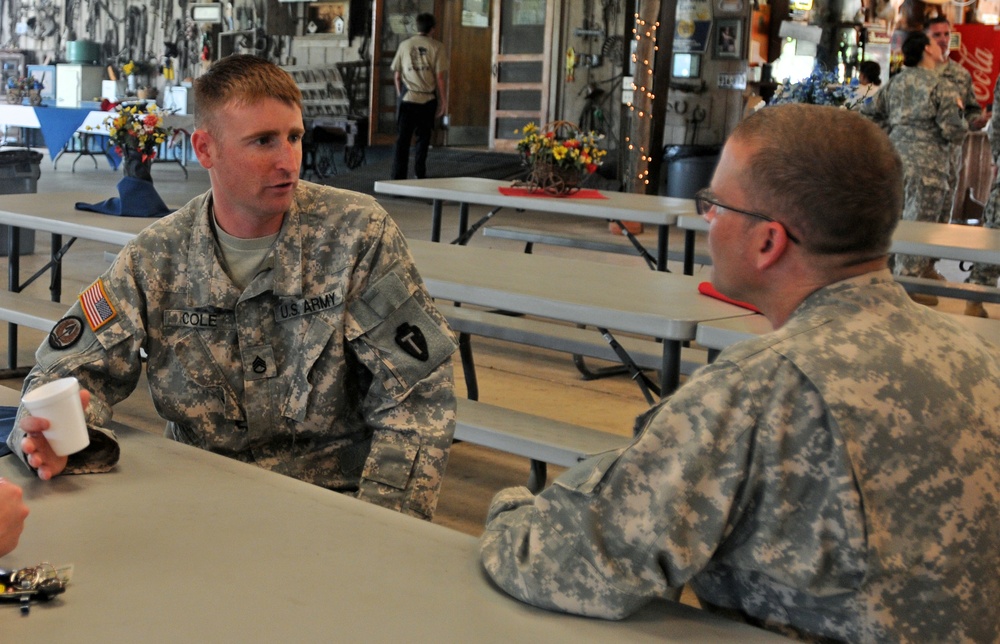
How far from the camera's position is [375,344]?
1.99 metres

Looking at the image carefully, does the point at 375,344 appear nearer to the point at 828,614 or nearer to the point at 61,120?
the point at 828,614

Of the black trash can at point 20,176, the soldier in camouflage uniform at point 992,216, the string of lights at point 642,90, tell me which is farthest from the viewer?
the string of lights at point 642,90

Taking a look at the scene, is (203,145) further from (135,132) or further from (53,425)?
(135,132)

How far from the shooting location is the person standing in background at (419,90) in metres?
11.1

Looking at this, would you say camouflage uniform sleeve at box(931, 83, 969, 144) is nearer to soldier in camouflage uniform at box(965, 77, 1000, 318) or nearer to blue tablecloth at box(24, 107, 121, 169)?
soldier in camouflage uniform at box(965, 77, 1000, 318)

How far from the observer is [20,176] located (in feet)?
26.2

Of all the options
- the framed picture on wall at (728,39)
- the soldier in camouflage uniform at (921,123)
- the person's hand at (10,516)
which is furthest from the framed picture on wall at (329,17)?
the person's hand at (10,516)

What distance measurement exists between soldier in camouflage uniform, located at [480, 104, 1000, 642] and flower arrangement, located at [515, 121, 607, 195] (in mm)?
4231

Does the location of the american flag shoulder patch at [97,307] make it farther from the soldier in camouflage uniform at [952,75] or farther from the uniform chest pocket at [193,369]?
the soldier in camouflage uniform at [952,75]

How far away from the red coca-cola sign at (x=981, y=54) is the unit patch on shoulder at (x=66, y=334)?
11241 millimetres

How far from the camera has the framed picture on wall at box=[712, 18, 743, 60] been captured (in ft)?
38.0

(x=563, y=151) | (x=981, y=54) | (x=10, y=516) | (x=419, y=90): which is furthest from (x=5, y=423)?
(x=981, y=54)

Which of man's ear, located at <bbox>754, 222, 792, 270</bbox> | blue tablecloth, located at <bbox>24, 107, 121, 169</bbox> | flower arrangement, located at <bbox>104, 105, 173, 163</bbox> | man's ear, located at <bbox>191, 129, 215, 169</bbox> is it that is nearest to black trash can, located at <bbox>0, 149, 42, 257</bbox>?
flower arrangement, located at <bbox>104, 105, 173, 163</bbox>

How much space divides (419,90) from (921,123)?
18.9 feet
